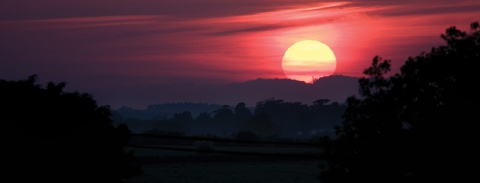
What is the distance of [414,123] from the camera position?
2566cm

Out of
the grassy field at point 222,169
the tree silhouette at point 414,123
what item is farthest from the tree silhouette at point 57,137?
the grassy field at point 222,169

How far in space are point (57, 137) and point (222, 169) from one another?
178 ft

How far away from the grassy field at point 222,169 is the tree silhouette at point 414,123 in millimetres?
36190

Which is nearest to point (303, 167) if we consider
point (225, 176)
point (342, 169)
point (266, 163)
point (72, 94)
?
point (266, 163)

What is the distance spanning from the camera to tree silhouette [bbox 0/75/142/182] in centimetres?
3594

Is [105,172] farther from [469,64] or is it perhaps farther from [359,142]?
[469,64]

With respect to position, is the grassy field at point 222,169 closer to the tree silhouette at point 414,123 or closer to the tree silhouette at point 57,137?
the tree silhouette at point 57,137

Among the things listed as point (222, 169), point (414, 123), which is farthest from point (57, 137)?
point (222, 169)

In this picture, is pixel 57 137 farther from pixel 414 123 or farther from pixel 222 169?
pixel 222 169

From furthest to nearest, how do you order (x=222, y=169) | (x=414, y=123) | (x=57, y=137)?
(x=222, y=169), (x=57, y=137), (x=414, y=123)

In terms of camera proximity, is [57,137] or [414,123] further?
[57,137]

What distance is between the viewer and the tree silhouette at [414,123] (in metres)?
24.6

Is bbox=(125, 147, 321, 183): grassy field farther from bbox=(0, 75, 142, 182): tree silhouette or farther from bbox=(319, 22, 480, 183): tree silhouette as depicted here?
bbox=(319, 22, 480, 183): tree silhouette

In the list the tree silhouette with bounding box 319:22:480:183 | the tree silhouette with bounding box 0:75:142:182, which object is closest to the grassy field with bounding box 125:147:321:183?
the tree silhouette with bounding box 0:75:142:182
